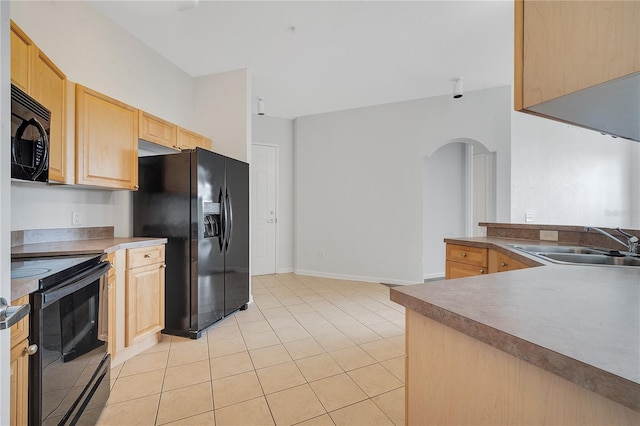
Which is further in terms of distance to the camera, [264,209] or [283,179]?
[283,179]

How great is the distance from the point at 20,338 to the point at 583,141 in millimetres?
6241

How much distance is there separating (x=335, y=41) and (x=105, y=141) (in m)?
2.27

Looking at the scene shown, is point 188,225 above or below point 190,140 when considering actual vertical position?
below

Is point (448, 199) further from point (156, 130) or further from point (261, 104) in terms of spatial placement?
point (156, 130)

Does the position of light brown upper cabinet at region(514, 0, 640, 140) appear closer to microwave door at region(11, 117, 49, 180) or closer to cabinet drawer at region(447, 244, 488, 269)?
cabinet drawer at region(447, 244, 488, 269)

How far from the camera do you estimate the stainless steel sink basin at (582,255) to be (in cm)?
159

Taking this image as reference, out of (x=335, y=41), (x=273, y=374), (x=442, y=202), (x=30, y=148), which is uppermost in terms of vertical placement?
(x=335, y=41)

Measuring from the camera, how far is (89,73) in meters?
2.36

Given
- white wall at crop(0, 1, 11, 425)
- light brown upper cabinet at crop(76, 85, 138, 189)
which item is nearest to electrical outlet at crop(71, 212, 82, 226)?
light brown upper cabinet at crop(76, 85, 138, 189)

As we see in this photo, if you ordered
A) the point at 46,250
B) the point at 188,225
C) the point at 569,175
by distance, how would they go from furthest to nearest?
the point at 569,175
the point at 188,225
the point at 46,250

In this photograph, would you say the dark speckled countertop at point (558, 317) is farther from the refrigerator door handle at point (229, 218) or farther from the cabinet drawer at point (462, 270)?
the refrigerator door handle at point (229, 218)

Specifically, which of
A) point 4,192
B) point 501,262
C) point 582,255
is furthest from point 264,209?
point 4,192

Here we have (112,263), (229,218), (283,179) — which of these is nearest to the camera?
(112,263)

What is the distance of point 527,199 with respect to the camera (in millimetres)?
3928
